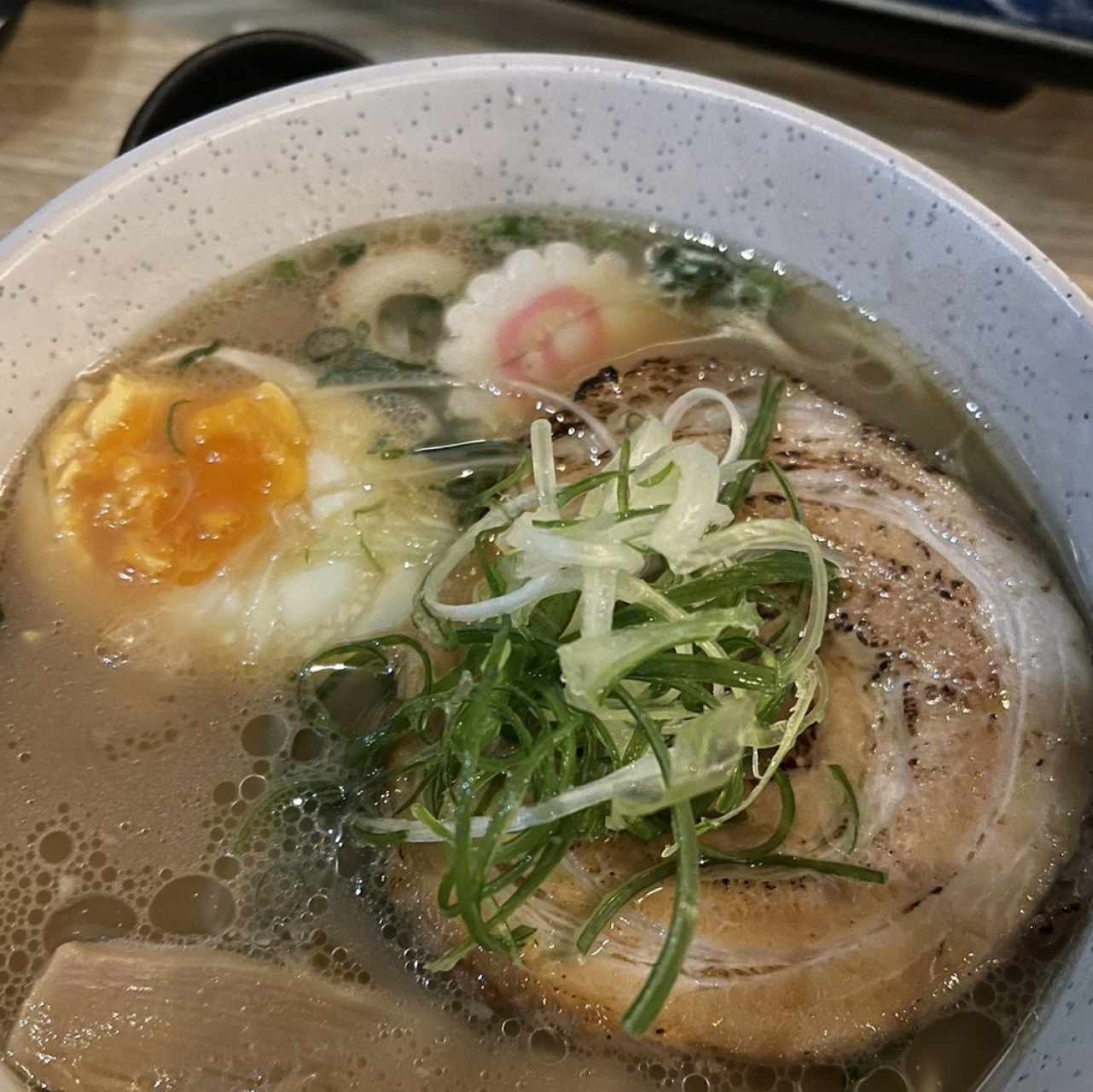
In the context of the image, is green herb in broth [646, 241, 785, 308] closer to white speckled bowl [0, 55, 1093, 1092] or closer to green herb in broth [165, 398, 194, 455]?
white speckled bowl [0, 55, 1093, 1092]

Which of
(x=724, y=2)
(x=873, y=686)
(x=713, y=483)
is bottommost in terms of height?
(x=873, y=686)

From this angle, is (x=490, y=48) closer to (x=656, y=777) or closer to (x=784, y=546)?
(x=784, y=546)

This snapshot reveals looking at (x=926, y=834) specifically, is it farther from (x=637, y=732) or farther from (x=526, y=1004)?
(x=526, y=1004)

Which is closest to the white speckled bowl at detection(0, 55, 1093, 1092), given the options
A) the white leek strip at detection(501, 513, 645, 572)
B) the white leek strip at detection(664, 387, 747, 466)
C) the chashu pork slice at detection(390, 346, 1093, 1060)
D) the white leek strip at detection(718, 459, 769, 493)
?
the chashu pork slice at detection(390, 346, 1093, 1060)

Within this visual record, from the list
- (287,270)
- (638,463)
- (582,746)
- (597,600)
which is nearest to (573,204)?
(287,270)

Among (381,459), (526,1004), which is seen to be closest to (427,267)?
(381,459)

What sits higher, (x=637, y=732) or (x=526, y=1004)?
(x=637, y=732)

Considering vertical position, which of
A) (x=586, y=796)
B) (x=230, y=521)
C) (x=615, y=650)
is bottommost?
(x=230, y=521)
